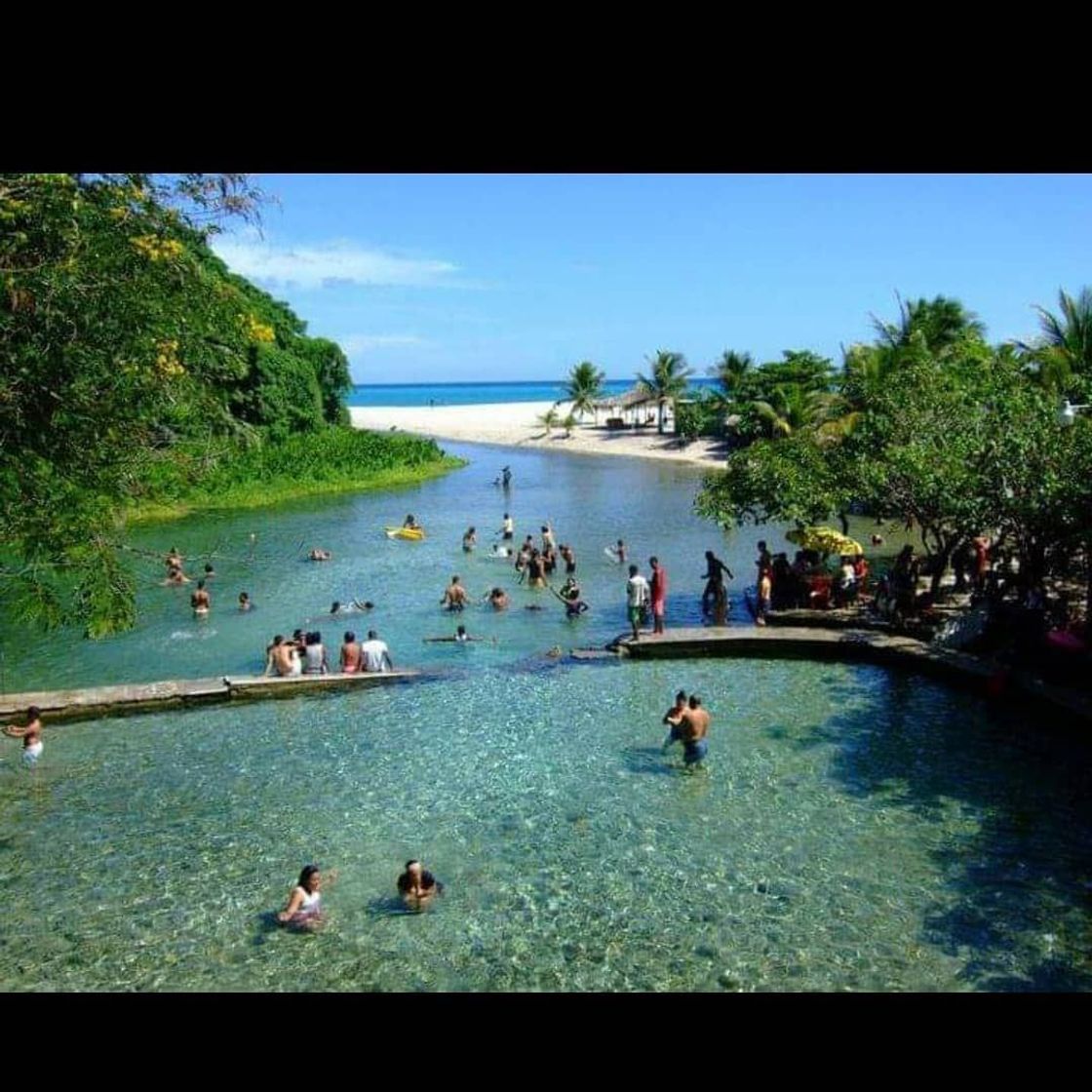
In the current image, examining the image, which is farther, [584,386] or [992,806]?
[584,386]

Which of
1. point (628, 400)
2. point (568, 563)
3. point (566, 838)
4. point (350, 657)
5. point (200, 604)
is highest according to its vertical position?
point (628, 400)

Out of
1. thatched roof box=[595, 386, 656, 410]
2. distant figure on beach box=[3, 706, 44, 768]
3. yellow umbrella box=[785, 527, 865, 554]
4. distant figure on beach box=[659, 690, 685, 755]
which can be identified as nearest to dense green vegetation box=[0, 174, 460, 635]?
distant figure on beach box=[3, 706, 44, 768]

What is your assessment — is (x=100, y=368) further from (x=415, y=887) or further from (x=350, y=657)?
(x=350, y=657)

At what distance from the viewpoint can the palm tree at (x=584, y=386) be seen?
76.1 m

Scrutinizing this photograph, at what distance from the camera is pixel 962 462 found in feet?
56.1

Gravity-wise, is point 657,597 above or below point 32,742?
above

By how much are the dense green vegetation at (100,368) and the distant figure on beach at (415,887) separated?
4.62 metres

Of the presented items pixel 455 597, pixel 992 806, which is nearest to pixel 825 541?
pixel 455 597

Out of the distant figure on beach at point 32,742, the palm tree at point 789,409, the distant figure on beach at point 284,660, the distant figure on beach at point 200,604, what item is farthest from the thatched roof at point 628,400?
the distant figure on beach at point 32,742

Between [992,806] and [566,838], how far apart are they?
495cm

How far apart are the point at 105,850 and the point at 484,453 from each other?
61.3m
